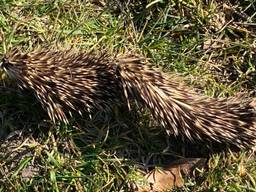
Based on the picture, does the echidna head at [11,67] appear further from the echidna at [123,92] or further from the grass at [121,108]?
the grass at [121,108]

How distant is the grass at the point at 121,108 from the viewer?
3.68 metres

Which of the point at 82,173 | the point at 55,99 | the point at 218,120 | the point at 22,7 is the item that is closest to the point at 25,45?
the point at 22,7

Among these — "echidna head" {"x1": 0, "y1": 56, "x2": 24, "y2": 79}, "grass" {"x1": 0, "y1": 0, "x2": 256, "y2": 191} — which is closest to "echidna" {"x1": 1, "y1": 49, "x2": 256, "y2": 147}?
"echidna head" {"x1": 0, "y1": 56, "x2": 24, "y2": 79}

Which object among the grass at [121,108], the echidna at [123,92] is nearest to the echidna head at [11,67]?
the echidna at [123,92]

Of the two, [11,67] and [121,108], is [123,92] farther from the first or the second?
[11,67]

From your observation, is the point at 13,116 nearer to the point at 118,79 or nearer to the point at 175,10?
the point at 118,79

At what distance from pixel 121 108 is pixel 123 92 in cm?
28

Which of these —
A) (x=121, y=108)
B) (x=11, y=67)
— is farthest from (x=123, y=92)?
(x=11, y=67)

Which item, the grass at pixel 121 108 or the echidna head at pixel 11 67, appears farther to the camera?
the grass at pixel 121 108

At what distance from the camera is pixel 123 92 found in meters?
3.54

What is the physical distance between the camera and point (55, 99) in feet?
11.6

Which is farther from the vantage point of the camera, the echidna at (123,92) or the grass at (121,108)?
the grass at (121,108)

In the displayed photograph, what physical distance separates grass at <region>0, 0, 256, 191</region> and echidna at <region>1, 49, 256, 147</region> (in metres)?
0.17

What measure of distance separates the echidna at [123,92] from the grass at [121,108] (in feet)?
0.57
